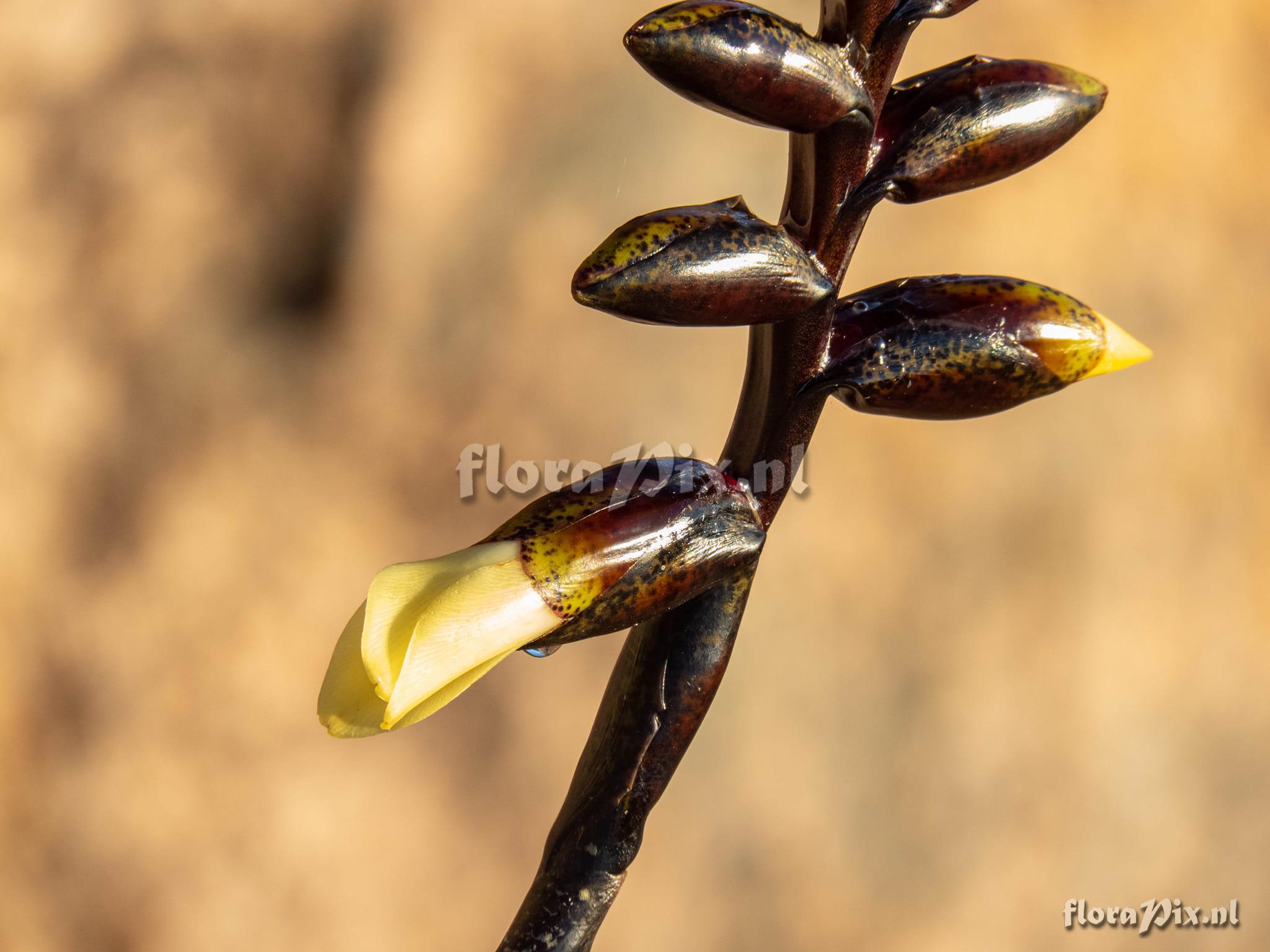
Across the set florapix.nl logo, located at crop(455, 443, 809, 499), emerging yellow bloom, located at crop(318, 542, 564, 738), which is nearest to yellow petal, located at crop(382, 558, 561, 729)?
emerging yellow bloom, located at crop(318, 542, 564, 738)

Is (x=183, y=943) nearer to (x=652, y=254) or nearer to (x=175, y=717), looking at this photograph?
(x=175, y=717)

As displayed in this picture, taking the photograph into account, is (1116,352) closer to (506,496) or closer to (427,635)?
(427,635)

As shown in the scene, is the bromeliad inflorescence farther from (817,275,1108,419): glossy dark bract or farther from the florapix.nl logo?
the florapix.nl logo

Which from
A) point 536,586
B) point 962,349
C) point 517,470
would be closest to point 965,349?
point 962,349

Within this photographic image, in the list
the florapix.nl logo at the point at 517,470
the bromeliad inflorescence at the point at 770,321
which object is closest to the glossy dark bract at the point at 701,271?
the bromeliad inflorescence at the point at 770,321

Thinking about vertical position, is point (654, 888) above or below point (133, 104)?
below

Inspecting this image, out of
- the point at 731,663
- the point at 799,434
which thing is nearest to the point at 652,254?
the point at 799,434

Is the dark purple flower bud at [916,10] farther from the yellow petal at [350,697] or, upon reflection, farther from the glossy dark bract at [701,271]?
the yellow petal at [350,697]
